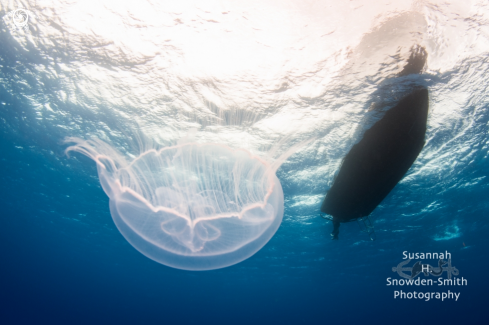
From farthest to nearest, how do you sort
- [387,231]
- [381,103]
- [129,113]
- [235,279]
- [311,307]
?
[311,307] < [235,279] < [387,231] < [129,113] < [381,103]

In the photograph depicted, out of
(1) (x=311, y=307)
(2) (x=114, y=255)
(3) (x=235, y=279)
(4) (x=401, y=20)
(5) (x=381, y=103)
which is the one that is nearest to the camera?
(4) (x=401, y=20)

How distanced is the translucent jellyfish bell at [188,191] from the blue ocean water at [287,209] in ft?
12.7

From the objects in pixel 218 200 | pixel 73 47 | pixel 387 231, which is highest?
pixel 387 231

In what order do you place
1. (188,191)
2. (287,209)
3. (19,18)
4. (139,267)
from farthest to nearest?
(139,267)
(287,209)
(19,18)
(188,191)

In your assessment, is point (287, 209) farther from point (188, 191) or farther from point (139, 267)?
point (139, 267)

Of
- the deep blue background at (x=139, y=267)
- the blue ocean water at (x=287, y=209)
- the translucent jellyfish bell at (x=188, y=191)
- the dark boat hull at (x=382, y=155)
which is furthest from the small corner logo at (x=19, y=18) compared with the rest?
the dark boat hull at (x=382, y=155)

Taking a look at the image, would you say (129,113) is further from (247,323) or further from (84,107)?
(247,323)

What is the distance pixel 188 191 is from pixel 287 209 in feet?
37.6

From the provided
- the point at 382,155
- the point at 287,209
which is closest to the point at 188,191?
the point at 382,155

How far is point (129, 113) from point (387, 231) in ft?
60.9

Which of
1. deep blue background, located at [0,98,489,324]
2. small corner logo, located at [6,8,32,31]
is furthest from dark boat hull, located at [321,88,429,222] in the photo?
small corner logo, located at [6,8,32,31]

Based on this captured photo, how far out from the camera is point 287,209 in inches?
573

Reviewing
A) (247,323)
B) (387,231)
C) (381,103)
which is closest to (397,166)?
(381,103)

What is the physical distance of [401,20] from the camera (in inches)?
190
